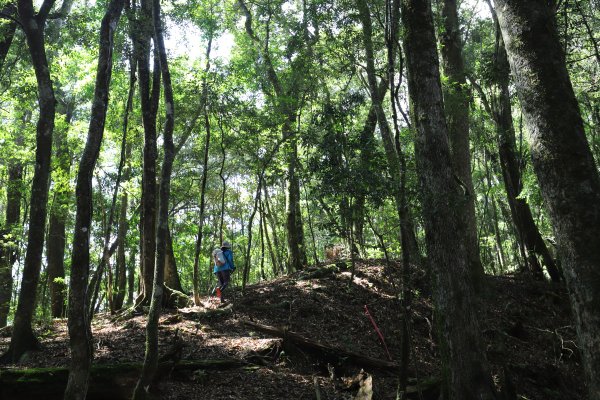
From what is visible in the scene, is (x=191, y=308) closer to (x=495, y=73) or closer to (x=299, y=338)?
(x=299, y=338)

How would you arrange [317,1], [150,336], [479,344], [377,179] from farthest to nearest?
[317,1]
[377,179]
[150,336]
[479,344]

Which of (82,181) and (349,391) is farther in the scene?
(349,391)

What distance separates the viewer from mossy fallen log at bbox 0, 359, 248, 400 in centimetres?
665

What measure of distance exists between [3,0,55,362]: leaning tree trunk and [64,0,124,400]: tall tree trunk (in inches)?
104

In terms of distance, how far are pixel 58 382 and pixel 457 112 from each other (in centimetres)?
1171

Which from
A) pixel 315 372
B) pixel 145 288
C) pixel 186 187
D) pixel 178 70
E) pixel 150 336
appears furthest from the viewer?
pixel 186 187

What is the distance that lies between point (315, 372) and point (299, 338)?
0.79 m

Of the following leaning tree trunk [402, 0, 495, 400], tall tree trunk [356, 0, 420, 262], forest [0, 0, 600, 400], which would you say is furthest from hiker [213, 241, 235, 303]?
leaning tree trunk [402, 0, 495, 400]

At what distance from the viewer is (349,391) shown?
8.21 m

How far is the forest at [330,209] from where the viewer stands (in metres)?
4.25

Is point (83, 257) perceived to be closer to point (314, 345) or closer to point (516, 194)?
point (314, 345)

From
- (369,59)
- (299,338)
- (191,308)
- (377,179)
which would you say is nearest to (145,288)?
(191,308)

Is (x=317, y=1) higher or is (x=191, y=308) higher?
(x=317, y=1)

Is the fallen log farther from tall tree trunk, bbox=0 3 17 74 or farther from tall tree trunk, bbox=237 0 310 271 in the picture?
tall tree trunk, bbox=0 3 17 74
